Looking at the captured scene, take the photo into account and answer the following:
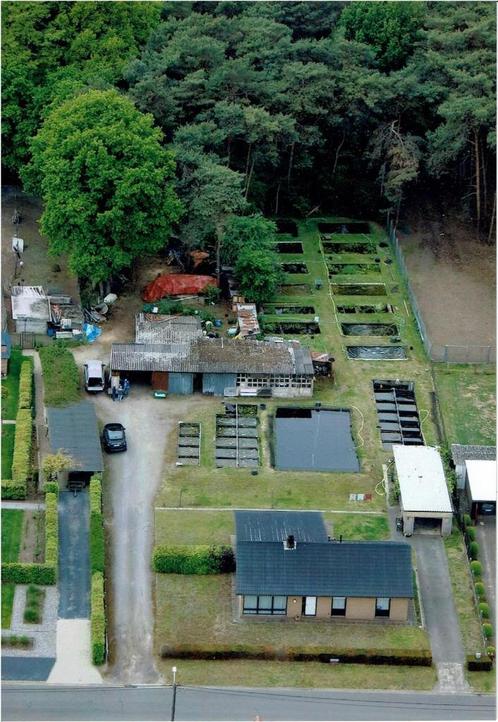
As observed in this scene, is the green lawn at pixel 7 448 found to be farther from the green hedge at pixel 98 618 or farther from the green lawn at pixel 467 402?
the green lawn at pixel 467 402

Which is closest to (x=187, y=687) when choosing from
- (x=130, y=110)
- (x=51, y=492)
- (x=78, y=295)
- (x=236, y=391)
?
(x=51, y=492)

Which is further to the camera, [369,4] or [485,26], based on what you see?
[369,4]

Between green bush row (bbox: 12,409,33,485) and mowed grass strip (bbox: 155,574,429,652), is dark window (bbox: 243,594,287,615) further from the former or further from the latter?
green bush row (bbox: 12,409,33,485)

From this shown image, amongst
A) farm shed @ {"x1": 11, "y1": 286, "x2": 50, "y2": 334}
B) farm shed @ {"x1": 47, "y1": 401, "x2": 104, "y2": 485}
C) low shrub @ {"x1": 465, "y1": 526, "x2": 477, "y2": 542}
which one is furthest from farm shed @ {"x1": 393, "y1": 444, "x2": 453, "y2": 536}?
farm shed @ {"x1": 11, "y1": 286, "x2": 50, "y2": 334}

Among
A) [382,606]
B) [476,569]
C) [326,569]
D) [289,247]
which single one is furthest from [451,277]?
[326,569]

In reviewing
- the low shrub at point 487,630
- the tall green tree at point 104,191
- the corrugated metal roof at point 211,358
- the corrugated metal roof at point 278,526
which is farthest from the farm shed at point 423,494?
the tall green tree at point 104,191

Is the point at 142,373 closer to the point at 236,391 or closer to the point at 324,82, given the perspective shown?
the point at 236,391
